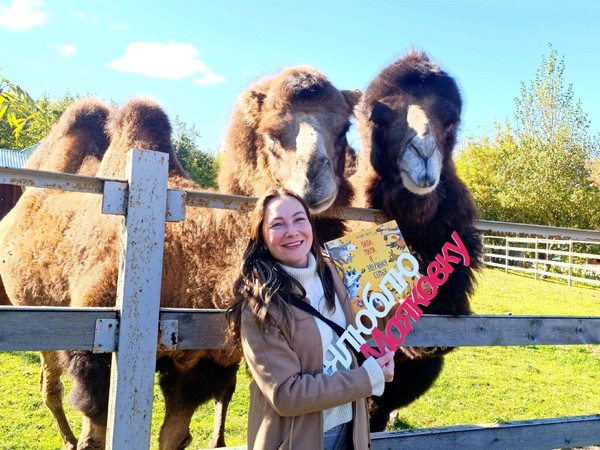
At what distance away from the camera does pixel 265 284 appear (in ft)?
6.97

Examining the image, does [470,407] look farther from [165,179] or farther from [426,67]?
[165,179]

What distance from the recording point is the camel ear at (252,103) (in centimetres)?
401

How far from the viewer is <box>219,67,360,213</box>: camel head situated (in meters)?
3.22

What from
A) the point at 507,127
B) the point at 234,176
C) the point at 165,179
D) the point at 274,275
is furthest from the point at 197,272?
the point at 507,127

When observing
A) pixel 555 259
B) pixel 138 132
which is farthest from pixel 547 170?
pixel 138 132

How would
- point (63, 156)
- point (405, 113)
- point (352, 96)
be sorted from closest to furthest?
point (405, 113), point (352, 96), point (63, 156)

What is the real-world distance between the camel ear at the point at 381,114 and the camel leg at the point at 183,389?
2.16m

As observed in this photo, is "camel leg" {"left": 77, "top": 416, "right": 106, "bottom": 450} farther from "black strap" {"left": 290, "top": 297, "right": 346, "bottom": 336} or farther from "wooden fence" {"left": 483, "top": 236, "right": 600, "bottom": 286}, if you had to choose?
"wooden fence" {"left": 483, "top": 236, "right": 600, "bottom": 286}

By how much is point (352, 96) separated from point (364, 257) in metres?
1.83

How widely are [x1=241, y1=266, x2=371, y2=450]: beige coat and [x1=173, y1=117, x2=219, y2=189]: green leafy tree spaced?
60.2ft

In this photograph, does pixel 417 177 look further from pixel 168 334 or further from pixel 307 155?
pixel 168 334

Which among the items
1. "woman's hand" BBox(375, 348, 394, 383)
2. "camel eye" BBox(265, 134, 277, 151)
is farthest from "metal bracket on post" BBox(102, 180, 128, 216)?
"camel eye" BBox(265, 134, 277, 151)

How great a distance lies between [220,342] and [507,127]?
3301 cm

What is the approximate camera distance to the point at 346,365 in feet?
7.18
